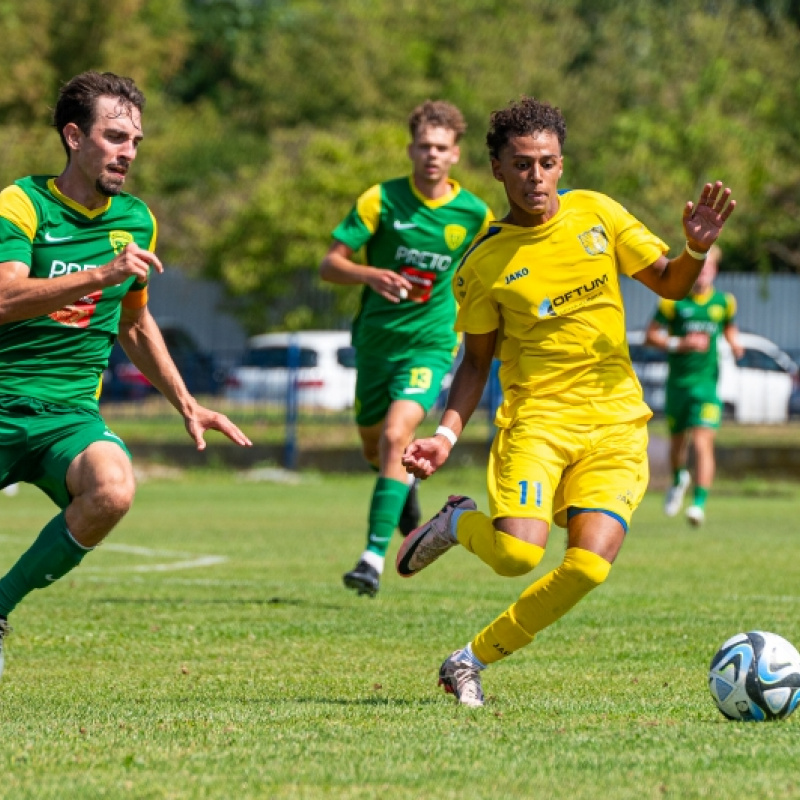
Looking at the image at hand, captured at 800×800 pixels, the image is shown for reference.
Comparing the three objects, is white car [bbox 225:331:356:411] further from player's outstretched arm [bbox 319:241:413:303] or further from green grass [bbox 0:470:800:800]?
player's outstretched arm [bbox 319:241:413:303]

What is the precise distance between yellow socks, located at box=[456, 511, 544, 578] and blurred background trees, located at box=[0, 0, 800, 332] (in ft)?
94.9

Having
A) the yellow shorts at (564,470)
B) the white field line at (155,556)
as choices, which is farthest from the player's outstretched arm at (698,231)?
the white field line at (155,556)

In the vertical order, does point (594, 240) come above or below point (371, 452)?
above

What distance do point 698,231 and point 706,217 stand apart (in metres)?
0.08

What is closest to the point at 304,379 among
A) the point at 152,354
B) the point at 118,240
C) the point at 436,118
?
the point at 436,118

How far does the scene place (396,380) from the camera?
9.82 metres

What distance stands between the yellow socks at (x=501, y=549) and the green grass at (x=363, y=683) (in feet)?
1.65

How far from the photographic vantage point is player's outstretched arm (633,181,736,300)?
Result: 596 cm

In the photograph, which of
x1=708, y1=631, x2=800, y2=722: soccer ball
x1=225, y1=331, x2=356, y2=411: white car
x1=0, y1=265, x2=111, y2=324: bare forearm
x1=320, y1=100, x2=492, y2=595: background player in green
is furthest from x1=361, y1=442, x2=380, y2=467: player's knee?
x1=225, y1=331, x2=356, y2=411: white car

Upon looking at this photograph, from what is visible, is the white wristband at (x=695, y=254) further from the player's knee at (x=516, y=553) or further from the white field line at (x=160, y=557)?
the white field line at (x=160, y=557)

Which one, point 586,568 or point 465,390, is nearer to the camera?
point 586,568

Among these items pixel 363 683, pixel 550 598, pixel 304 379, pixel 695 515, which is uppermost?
pixel 550 598

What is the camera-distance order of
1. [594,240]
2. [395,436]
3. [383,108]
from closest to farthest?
[594,240]
[395,436]
[383,108]

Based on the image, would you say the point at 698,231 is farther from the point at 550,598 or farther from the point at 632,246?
the point at 550,598
